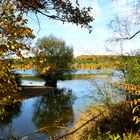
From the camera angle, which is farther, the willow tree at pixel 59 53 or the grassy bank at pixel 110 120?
the willow tree at pixel 59 53

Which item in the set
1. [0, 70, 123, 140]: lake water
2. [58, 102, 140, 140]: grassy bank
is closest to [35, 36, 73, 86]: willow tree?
[0, 70, 123, 140]: lake water

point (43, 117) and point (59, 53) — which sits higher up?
point (59, 53)

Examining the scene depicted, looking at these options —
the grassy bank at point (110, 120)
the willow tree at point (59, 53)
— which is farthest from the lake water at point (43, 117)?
the willow tree at point (59, 53)

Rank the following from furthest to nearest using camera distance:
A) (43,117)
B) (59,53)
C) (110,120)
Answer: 1. (59,53)
2. (43,117)
3. (110,120)

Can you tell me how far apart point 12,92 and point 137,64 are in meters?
7.21

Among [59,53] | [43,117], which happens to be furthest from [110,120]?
[59,53]

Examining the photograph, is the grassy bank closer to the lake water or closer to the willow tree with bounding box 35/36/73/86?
the lake water

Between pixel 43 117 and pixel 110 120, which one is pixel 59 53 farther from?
pixel 110 120

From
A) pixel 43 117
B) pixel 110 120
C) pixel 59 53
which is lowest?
pixel 43 117

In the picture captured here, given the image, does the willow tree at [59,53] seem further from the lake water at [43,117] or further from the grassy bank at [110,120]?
the grassy bank at [110,120]

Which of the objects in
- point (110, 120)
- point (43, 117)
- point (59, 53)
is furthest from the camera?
point (59, 53)

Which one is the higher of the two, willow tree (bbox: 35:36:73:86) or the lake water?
willow tree (bbox: 35:36:73:86)

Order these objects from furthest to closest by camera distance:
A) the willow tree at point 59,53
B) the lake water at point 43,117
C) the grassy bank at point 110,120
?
the willow tree at point 59,53 < the lake water at point 43,117 < the grassy bank at point 110,120

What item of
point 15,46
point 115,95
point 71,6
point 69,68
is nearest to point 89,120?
point 115,95
